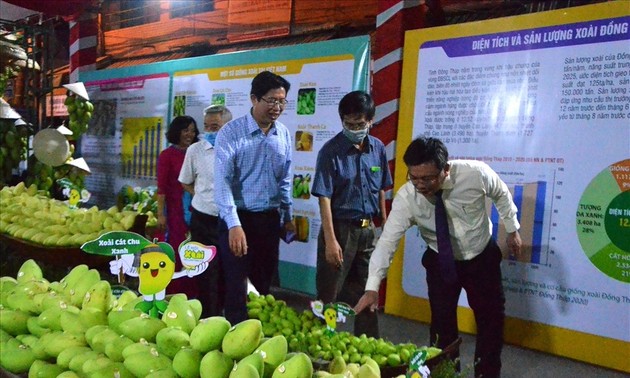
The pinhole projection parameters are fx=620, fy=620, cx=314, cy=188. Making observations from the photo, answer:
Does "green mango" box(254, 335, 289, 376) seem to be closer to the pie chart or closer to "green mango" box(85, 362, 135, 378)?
"green mango" box(85, 362, 135, 378)

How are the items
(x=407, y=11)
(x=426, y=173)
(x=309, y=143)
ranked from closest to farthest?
(x=426, y=173)
(x=407, y=11)
(x=309, y=143)

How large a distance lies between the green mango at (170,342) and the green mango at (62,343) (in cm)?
32

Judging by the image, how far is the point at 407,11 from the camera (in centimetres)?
423

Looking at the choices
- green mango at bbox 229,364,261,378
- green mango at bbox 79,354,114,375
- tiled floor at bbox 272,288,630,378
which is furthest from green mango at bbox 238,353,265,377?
tiled floor at bbox 272,288,630,378

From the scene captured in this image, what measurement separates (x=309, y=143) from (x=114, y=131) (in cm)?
298

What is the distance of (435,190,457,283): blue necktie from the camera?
102 inches

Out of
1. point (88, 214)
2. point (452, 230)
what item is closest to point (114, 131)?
point (88, 214)

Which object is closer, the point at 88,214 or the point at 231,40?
the point at 88,214

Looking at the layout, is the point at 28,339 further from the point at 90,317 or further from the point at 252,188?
the point at 252,188

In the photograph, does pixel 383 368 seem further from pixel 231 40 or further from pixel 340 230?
pixel 231 40

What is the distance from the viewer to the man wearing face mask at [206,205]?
3455 millimetres

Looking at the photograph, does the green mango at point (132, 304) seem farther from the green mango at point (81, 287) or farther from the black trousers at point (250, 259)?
the black trousers at point (250, 259)

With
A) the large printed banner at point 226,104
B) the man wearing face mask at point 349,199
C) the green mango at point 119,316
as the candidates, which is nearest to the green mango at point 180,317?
the green mango at point 119,316

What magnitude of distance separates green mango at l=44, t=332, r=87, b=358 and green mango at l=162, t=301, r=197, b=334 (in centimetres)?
26
